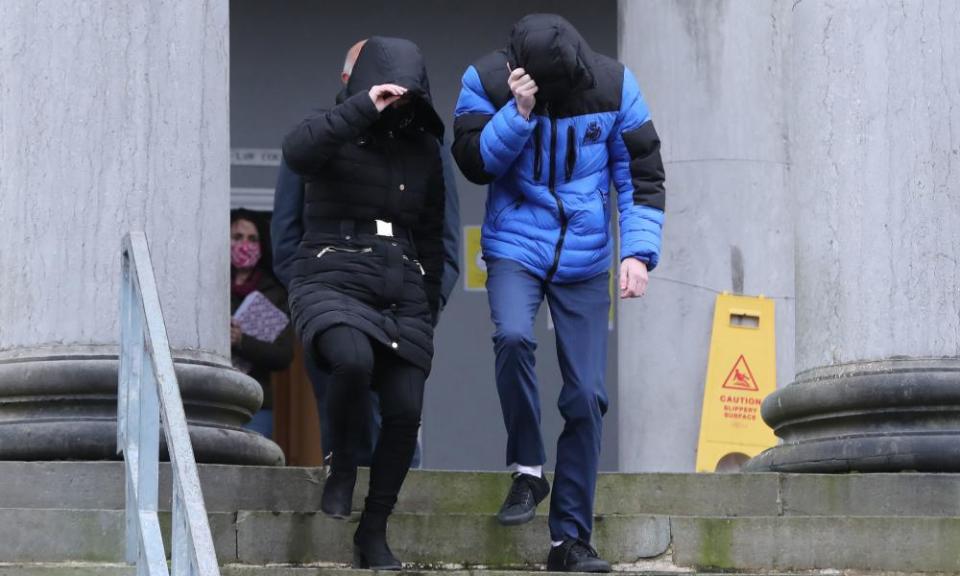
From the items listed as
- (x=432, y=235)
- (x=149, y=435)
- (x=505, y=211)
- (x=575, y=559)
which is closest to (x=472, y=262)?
(x=432, y=235)

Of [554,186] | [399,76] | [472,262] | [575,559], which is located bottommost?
[575,559]

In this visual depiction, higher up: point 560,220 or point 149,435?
point 560,220

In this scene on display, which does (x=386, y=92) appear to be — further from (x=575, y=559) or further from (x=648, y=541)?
(x=648, y=541)

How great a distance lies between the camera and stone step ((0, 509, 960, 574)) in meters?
8.15

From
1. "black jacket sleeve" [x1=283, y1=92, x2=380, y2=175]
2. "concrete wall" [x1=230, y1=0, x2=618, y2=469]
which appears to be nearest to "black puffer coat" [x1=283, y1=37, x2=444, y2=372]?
"black jacket sleeve" [x1=283, y1=92, x2=380, y2=175]

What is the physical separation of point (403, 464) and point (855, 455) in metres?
2.03

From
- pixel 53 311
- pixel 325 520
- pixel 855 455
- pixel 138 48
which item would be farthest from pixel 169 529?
pixel 855 455

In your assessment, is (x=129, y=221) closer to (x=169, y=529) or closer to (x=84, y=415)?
(x=84, y=415)

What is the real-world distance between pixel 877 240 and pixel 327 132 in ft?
8.00

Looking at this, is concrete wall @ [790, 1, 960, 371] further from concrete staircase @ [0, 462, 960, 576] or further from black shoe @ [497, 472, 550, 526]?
black shoe @ [497, 472, 550, 526]

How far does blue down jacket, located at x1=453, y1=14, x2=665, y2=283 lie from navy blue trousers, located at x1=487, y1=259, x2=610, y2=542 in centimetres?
7

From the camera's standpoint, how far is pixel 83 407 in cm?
870

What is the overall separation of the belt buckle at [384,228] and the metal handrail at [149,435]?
0.90 metres

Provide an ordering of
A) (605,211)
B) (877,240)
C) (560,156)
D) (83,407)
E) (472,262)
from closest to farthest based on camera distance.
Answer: (560,156), (605,211), (83,407), (877,240), (472,262)
